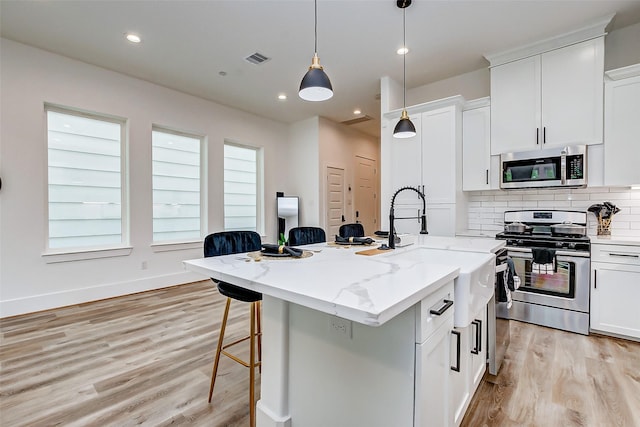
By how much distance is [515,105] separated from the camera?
11.5 ft

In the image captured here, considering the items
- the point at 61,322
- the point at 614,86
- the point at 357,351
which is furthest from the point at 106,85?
the point at 614,86

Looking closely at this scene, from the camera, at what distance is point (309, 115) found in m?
5.94

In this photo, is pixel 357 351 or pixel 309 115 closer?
pixel 357 351

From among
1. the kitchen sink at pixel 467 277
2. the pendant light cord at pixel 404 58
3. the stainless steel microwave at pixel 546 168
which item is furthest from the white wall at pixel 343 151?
the kitchen sink at pixel 467 277

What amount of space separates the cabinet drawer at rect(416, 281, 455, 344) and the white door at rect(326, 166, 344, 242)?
16.0 ft

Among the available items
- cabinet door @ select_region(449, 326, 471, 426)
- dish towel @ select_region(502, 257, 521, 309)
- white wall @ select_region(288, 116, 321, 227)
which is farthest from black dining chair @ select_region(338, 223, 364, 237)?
white wall @ select_region(288, 116, 321, 227)

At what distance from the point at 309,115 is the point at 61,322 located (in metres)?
4.89

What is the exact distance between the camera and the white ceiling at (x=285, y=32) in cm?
279

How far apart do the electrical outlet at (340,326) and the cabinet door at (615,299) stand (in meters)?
2.95

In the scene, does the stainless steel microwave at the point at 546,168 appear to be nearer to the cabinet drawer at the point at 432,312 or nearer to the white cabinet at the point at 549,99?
the white cabinet at the point at 549,99

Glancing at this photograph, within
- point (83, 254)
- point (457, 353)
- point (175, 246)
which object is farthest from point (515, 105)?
point (83, 254)

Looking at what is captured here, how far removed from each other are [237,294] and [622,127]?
12.7 ft

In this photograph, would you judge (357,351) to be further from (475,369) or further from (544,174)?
(544,174)

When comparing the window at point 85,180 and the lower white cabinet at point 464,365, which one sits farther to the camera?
the window at point 85,180
